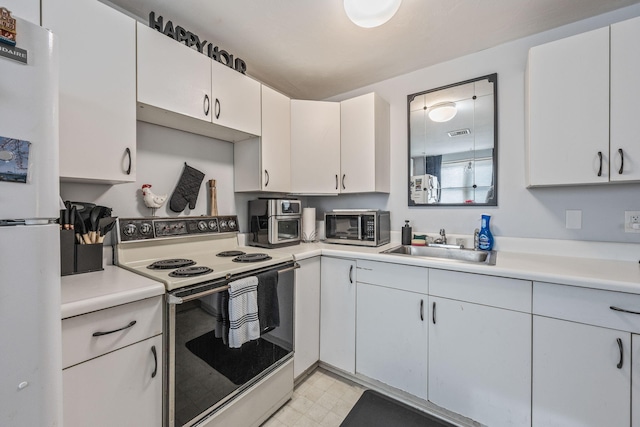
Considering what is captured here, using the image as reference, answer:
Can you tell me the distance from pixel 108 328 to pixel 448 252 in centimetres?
204

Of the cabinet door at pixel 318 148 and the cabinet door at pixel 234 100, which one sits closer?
the cabinet door at pixel 234 100

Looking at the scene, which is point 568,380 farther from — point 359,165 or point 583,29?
point 583,29

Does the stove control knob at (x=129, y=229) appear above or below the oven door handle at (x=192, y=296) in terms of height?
above

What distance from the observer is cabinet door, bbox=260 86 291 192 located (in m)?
2.07

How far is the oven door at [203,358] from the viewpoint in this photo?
1.11 metres

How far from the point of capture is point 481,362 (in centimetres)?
142

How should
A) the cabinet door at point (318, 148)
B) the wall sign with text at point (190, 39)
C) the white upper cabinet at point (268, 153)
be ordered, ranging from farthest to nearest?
1. the cabinet door at point (318, 148)
2. the white upper cabinet at point (268, 153)
3. the wall sign with text at point (190, 39)

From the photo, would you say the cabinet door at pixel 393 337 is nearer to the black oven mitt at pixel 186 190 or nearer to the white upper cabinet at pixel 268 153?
the white upper cabinet at pixel 268 153

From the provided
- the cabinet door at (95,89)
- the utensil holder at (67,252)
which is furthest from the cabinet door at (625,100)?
the utensil holder at (67,252)

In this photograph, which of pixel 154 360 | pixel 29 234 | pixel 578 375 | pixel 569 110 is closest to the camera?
pixel 29 234

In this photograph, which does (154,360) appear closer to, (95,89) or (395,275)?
(95,89)

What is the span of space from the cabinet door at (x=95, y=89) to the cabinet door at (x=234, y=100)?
0.46 metres

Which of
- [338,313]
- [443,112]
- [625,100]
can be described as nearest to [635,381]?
[625,100]

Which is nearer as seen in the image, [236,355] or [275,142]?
[236,355]
